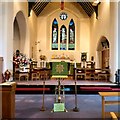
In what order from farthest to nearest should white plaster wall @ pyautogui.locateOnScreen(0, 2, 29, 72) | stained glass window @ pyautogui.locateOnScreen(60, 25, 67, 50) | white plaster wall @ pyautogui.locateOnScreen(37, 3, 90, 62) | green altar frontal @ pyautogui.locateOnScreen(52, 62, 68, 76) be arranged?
stained glass window @ pyautogui.locateOnScreen(60, 25, 67, 50) → white plaster wall @ pyautogui.locateOnScreen(37, 3, 90, 62) → white plaster wall @ pyautogui.locateOnScreen(0, 2, 29, 72) → green altar frontal @ pyautogui.locateOnScreen(52, 62, 68, 76)

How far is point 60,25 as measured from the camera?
1675 centimetres

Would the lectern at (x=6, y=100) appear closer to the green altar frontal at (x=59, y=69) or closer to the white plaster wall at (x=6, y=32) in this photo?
the green altar frontal at (x=59, y=69)

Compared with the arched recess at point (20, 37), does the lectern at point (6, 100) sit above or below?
below

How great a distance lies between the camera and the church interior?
5.55 m

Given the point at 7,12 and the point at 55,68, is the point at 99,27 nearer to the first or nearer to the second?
the point at 7,12

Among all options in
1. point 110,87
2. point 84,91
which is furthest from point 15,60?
point 110,87

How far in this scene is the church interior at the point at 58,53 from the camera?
5548mm

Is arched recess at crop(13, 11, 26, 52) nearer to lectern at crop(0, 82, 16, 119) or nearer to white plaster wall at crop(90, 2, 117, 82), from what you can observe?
white plaster wall at crop(90, 2, 117, 82)

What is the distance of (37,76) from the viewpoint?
37.1 ft

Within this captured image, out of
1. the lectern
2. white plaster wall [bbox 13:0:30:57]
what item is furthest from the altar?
white plaster wall [bbox 13:0:30:57]

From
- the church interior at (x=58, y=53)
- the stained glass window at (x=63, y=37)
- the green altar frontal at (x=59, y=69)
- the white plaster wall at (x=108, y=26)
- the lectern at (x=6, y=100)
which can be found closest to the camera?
the lectern at (x=6, y=100)

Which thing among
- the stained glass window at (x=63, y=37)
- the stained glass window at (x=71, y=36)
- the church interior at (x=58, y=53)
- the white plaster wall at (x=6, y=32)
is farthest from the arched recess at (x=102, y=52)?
the white plaster wall at (x=6, y=32)

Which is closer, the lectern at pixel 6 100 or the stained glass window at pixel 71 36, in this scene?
the lectern at pixel 6 100

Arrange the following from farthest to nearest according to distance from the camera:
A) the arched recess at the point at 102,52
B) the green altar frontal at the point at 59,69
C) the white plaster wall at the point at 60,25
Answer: the white plaster wall at the point at 60,25, the arched recess at the point at 102,52, the green altar frontal at the point at 59,69
